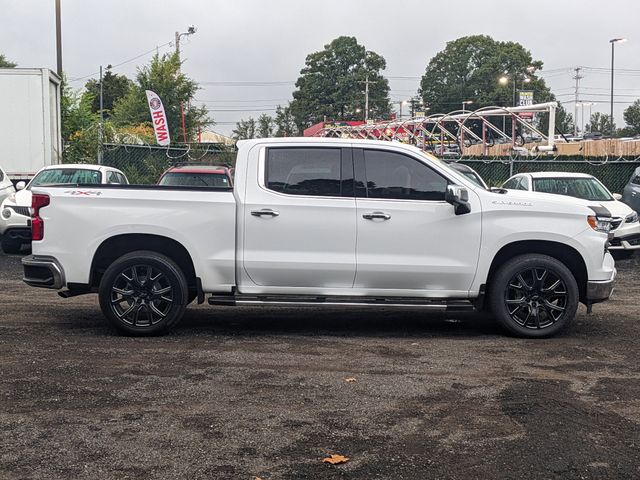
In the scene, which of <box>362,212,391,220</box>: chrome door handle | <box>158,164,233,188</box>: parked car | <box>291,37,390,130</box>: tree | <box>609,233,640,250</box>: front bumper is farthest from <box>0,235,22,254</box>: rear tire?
<box>291,37,390,130</box>: tree

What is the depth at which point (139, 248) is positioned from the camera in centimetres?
798

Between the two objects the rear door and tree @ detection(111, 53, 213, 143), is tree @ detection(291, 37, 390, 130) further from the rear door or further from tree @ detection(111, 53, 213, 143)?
the rear door

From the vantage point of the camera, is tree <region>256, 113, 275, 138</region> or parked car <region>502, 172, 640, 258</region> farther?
tree <region>256, 113, 275, 138</region>

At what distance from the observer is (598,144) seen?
39.8m

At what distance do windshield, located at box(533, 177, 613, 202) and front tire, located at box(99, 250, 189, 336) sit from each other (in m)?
8.87

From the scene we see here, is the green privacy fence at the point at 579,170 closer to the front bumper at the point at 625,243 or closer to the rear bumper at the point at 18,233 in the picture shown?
the front bumper at the point at 625,243

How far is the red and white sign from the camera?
30.9 m

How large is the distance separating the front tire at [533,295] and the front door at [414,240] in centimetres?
34

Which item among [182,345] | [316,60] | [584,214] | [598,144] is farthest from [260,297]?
[316,60]

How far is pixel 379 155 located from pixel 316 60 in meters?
90.4

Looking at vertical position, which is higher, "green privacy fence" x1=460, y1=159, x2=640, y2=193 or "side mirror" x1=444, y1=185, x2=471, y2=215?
"green privacy fence" x1=460, y1=159, x2=640, y2=193

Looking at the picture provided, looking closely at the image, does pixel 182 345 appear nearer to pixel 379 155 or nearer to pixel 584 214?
pixel 379 155

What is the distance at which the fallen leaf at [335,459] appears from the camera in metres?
4.51

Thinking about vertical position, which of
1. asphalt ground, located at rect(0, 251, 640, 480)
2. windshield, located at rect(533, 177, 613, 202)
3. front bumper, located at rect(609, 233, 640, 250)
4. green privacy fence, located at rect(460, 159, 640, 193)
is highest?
green privacy fence, located at rect(460, 159, 640, 193)
